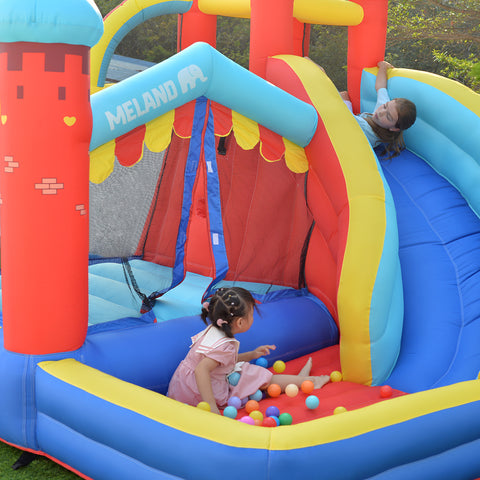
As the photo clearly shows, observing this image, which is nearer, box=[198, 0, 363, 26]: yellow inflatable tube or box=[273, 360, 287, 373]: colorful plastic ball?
box=[273, 360, 287, 373]: colorful plastic ball

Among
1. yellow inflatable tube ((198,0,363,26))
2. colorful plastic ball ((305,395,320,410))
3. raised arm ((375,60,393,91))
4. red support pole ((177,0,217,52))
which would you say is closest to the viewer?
colorful plastic ball ((305,395,320,410))

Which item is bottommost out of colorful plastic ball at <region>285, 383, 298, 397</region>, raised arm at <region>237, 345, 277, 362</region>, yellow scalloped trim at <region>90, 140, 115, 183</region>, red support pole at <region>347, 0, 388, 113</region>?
colorful plastic ball at <region>285, 383, 298, 397</region>

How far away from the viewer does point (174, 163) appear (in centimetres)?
359

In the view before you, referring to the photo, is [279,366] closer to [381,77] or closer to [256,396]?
[256,396]

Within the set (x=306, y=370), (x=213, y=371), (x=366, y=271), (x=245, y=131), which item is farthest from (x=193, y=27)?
(x=213, y=371)

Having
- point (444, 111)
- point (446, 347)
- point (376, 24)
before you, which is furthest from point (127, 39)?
point (446, 347)

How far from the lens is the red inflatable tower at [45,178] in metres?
2.52

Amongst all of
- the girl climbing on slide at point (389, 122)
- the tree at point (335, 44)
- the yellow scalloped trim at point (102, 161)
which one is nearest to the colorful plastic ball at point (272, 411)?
the yellow scalloped trim at point (102, 161)

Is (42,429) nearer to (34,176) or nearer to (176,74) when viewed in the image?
(34,176)

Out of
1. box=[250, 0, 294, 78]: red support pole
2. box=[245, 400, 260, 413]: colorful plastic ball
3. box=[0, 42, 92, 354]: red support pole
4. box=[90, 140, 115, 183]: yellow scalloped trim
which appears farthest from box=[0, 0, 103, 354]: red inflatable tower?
box=[250, 0, 294, 78]: red support pole

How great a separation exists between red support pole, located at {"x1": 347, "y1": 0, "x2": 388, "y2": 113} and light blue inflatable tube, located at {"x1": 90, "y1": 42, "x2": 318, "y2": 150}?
1401 millimetres

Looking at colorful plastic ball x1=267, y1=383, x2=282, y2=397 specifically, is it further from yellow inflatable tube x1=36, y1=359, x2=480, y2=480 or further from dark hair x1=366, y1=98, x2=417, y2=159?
dark hair x1=366, y1=98, x2=417, y2=159

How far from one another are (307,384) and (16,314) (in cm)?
139

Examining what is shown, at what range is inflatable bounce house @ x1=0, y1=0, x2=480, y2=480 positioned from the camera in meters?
Result: 2.45
